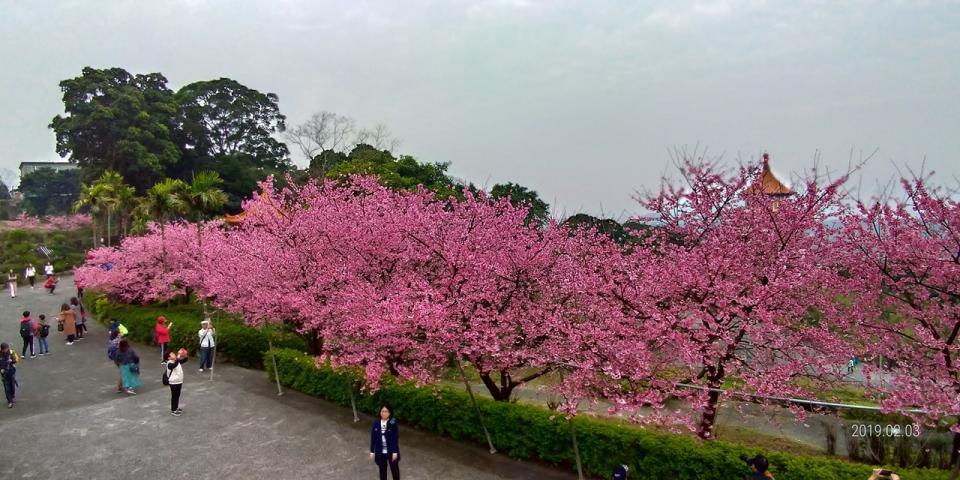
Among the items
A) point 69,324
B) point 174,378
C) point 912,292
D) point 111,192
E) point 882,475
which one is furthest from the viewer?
point 111,192

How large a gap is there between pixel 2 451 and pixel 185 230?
16.1m

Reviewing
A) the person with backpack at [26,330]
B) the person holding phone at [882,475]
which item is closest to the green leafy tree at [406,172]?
the person with backpack at [26,330]

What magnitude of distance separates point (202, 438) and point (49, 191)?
66.6 m

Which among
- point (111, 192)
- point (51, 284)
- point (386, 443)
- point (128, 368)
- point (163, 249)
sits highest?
point (111, 192)

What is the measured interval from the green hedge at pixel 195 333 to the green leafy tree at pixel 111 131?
23305 millimetres

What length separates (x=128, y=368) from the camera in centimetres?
1427

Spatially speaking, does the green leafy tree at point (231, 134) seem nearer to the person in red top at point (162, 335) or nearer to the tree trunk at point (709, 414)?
the person in red top at point (162, 335)

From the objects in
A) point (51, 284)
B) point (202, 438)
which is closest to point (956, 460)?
point (202, 438)

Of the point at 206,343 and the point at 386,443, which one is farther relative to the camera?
the point at 206,343

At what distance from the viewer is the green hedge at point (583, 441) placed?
8039mm

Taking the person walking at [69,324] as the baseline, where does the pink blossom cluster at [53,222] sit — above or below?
above

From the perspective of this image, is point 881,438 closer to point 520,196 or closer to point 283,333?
point 283,333

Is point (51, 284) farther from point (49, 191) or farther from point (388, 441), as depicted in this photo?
point (49, 191)

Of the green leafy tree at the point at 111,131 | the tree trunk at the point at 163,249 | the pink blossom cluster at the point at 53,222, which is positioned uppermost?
the green leafy tree at the point at 111,131
